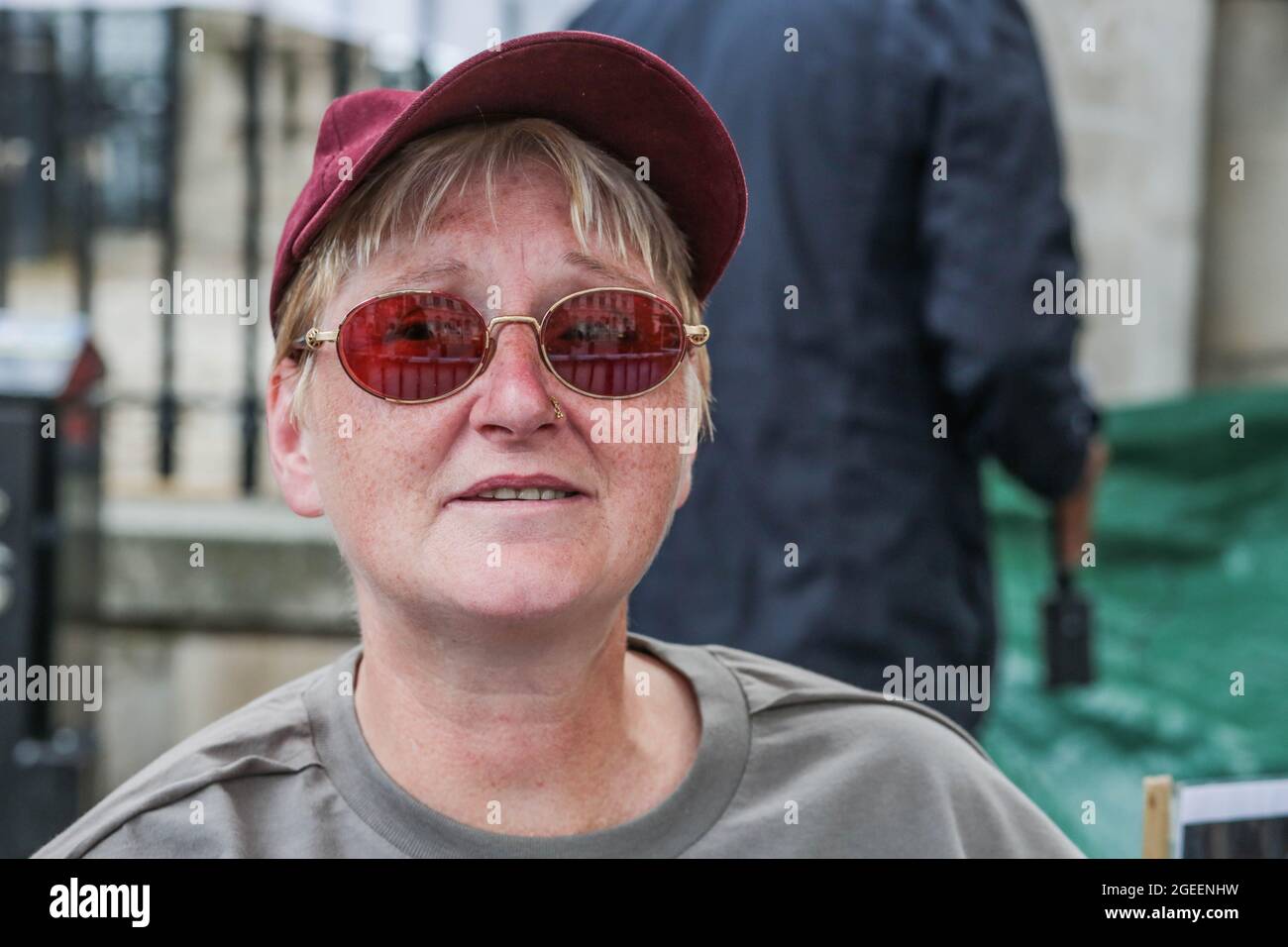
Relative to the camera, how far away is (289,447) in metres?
1.40

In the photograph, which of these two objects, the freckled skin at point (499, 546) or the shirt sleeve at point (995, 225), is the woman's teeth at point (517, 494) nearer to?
the freckled skin at point (499, 546)

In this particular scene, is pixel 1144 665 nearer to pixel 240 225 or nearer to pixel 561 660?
pixel 561 660

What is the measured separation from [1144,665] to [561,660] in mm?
2602

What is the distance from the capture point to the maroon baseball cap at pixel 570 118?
1.26 meters

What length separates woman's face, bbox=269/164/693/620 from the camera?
4.01ft

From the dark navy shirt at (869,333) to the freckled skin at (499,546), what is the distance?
2.50 feet

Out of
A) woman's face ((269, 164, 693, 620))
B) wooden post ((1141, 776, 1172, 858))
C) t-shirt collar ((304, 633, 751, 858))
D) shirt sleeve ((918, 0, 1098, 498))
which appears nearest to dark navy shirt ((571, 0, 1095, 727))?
shirt sleeve ((918, 0, 1098, 498))

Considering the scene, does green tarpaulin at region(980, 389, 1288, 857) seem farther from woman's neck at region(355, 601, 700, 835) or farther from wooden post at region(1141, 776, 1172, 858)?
woman's neck at region(355, 601, 700, 835)

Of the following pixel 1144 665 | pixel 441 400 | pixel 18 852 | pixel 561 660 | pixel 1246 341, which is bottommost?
pixel 18 852

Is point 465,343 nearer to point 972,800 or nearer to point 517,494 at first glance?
point 517,494

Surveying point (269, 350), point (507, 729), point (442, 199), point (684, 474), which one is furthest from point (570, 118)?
point (269, 350)

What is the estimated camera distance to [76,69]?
4.66 metres

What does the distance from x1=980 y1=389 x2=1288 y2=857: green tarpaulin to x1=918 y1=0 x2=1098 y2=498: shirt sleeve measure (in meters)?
0.98

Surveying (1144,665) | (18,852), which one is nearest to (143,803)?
(18,852)
